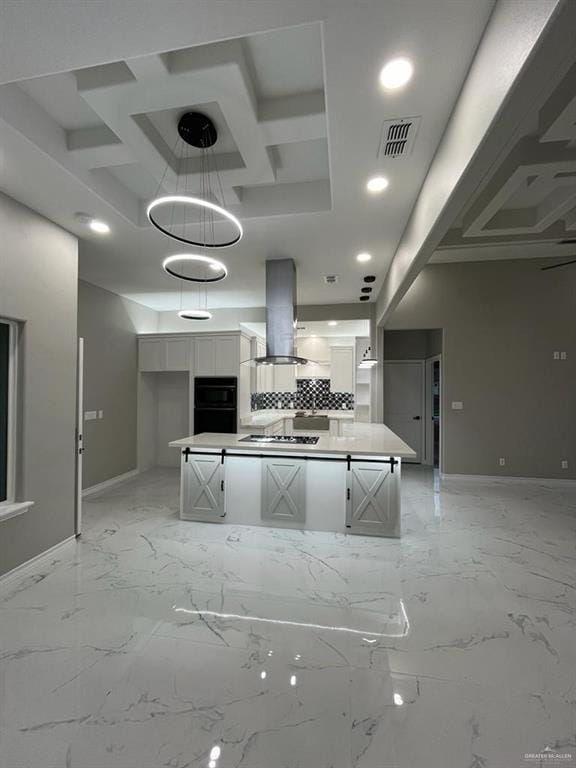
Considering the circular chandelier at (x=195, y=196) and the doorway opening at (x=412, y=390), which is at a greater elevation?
the circular chandelier at (x=195, y=196)

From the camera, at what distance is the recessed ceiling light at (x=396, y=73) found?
1.58m

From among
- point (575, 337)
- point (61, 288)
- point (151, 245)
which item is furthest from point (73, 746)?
point (575, 337)

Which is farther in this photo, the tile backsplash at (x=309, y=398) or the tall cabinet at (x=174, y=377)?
the tile backsplash at (x=309, y=398)

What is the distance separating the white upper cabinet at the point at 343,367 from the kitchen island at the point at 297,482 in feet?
11.7

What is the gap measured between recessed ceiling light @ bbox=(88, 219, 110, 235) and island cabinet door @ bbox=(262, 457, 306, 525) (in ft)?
8.99

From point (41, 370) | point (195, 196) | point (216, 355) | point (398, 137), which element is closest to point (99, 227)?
point (195, 196)

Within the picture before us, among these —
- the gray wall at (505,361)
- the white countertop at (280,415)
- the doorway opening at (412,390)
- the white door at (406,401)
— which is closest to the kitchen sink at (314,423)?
the white countertop at (280,415)

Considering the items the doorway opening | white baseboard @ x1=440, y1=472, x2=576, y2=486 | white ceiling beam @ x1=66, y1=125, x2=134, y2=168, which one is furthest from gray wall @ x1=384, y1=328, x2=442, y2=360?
white ceiling beam @ x1=66, y1=125, x2=134, y2=168

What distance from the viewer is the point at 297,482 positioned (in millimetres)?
3621

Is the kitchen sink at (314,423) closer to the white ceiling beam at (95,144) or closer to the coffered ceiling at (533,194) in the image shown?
the coffered ceiling at (533,194)

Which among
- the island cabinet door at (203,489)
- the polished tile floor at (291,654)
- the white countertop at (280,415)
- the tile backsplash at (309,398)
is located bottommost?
the polished tile floor at (291,654)

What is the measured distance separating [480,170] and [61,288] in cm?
337

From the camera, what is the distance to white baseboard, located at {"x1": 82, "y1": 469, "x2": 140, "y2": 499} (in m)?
4.86

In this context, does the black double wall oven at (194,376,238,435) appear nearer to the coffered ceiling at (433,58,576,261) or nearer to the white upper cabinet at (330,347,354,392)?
the white upper cabinet at (330,347,354,392)
